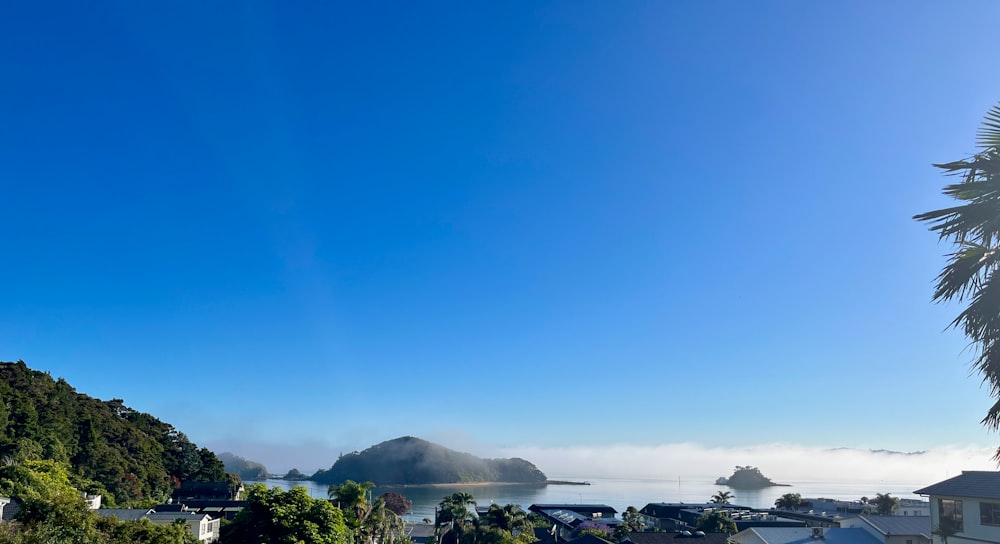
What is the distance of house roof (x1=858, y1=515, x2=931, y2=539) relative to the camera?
3355cm

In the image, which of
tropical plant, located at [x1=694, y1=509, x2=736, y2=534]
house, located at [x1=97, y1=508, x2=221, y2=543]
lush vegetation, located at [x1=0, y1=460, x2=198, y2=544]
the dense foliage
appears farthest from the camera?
tropical plant, located at [x1=694, y1=509, x2=736, y2=534]

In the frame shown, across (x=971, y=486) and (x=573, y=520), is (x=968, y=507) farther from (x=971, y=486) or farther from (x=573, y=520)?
(x=573, y=520)

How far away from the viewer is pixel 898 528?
3422 cm

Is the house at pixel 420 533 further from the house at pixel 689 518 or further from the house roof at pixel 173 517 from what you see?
the house at pixel 689 518

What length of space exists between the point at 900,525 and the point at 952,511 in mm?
12170

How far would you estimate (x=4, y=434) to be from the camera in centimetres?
5953

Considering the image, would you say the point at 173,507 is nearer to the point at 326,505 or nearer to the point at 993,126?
the point at 326,505

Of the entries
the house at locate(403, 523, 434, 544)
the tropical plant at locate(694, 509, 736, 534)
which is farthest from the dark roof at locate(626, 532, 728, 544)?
the house at locate(403, 523, 434, 544)

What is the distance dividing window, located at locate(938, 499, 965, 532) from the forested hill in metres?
63.9

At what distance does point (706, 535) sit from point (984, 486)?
17.2 meters

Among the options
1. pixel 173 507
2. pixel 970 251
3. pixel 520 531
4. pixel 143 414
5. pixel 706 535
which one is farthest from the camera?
pixel 143 414

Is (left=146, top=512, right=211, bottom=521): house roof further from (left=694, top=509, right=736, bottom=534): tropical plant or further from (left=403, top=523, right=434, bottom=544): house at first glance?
(left=694, top=509, right=736, bottom=534): tropical plant

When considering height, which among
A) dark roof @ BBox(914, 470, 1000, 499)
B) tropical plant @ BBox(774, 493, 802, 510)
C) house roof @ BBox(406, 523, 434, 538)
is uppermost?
dark roof @ BBox(914, 470, 1000, 499)

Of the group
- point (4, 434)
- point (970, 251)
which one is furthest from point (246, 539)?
point (4, 434)
